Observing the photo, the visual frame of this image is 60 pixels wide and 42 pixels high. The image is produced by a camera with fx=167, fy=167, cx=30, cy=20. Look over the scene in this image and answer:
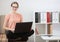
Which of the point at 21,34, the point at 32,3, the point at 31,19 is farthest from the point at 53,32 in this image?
the point at 21,34

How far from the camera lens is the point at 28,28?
338 centimetres

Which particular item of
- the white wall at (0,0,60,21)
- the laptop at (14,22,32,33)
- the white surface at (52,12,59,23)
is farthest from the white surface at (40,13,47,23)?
the laptop at (14,22,32,33)

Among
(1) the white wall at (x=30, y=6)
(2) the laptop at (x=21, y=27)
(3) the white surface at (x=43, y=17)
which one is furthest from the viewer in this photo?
(1) the white wall at (x=30, y=6)

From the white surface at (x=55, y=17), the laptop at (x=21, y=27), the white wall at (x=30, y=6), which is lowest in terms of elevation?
the laptop at (x=21, y=27)

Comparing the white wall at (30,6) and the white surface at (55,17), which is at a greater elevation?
the white wall at (30,6)

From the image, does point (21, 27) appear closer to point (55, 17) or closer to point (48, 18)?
point (48, 18)

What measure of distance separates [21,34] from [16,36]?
4.3 inches

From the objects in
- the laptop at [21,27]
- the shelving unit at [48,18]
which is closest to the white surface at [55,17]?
Result: the shelving unit at [48,18]

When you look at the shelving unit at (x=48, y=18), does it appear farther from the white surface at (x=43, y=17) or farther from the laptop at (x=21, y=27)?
the laptop at (x=21, y=27)

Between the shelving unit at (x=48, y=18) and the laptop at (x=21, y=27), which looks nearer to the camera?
the laptop at (x=21, y=27)

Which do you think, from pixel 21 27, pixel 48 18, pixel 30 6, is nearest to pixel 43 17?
pixel 48 18

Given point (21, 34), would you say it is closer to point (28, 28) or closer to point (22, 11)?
point (28, 28)

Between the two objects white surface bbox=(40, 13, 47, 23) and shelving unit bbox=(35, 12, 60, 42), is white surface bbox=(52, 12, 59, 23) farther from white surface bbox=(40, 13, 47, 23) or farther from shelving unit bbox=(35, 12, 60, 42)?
white surface bbox=(40, 13, 47, 23)

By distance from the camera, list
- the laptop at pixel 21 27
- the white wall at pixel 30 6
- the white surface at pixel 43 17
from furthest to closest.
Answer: the white wall at pixel 30 6 → the white surface at pixel 43 17 → the laptop at pixel 21 27
